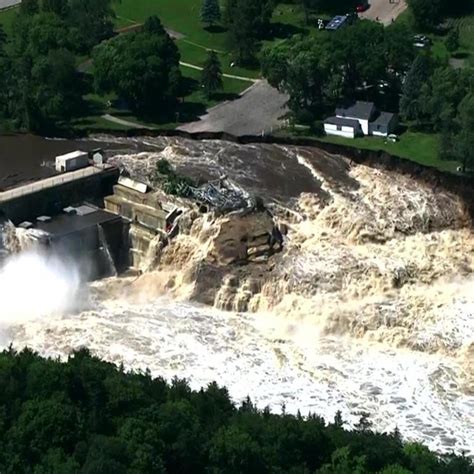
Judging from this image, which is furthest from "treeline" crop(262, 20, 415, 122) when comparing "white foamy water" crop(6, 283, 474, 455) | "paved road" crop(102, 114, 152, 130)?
"white foamy water" crop(6, 283, 474, 455)

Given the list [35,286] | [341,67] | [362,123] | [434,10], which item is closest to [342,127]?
[362,123]

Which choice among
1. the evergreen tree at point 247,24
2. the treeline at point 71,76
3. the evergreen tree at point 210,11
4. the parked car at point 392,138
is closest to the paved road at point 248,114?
the treeline at point 71,76

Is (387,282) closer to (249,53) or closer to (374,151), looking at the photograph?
(374,151)

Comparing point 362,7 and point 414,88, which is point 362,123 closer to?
point 414,88

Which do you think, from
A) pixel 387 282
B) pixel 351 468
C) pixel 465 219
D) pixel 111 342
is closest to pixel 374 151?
pixel 465 219

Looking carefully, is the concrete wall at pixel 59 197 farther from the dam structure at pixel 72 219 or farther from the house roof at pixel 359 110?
the house roof at pixel 359 110

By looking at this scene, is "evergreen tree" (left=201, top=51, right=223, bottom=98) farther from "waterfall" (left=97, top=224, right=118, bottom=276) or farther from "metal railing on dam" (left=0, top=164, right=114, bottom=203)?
"waterfall" (left=97, top=224, right=118, bottom=276)
